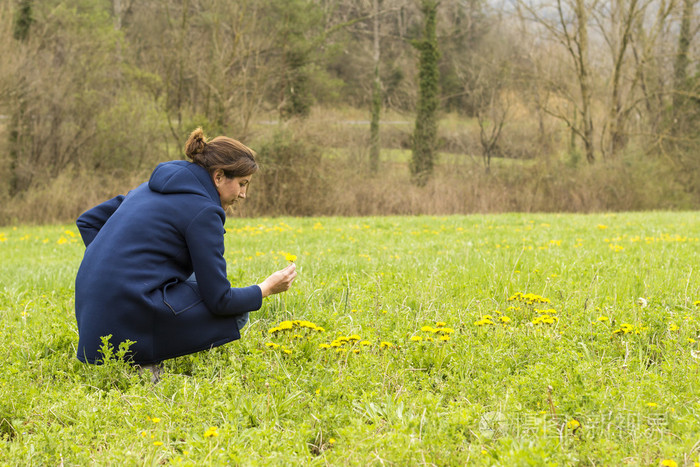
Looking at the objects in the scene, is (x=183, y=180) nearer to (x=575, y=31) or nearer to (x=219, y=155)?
(x=219, y=155)

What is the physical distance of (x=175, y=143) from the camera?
70.4ft

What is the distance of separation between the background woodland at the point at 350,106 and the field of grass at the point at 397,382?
1520 centimetres

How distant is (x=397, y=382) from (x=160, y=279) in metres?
1.32

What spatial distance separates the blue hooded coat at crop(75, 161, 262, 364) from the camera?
3.07 m

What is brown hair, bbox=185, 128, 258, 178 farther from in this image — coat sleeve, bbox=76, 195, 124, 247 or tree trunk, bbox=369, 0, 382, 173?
tree trunk, bbox=369, 0, 382, 173

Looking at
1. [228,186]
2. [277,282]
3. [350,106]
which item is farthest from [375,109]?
[277,282]

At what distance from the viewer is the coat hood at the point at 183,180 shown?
10.5 ft

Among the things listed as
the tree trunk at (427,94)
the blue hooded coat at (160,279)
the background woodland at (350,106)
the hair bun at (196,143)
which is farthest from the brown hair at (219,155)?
the tree trunk at (427,94)

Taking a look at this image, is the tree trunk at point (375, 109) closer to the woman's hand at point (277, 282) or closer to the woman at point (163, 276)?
the woman's hand at point (277, 282)

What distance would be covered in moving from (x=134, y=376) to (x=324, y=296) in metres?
1.91

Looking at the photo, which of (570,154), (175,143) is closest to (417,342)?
(175,143)

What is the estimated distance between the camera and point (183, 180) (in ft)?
10.6

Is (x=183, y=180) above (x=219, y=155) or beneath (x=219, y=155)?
beneath

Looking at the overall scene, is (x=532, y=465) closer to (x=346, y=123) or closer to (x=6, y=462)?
(x=6, y=462)
